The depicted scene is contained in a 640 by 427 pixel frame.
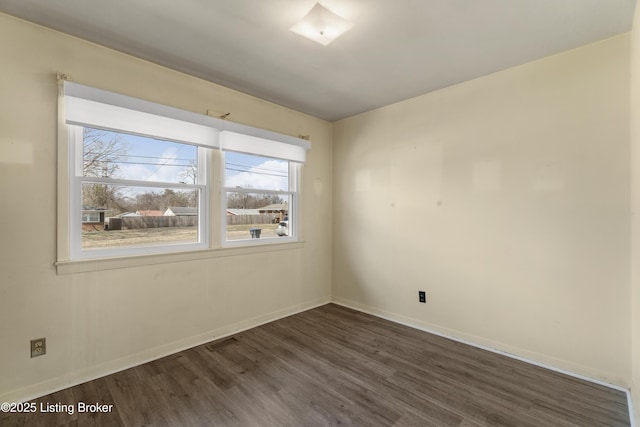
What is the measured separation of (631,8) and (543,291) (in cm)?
201

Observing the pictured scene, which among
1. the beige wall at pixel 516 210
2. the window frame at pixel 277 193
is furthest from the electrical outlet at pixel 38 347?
the beige wall at pixel 516 210

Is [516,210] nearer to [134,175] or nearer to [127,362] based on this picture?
[134,175]

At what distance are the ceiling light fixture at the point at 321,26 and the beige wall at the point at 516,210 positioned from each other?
154 centimetres

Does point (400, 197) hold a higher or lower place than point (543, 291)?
higher

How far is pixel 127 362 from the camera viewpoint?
235cm

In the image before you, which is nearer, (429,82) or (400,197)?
Answer: (429,82)

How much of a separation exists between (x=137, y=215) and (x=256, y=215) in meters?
1.19

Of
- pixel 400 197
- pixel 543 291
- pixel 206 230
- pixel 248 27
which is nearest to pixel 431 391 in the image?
pixel 543 291

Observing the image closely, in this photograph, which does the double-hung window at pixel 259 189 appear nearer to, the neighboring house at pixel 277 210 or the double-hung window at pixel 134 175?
the neighboring house at pixel 277 210

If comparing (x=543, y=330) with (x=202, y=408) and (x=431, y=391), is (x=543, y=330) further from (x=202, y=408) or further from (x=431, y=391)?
(x=202, y=408)

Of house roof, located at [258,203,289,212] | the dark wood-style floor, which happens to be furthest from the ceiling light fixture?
the dark wood-style floor

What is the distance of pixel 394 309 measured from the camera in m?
3.40

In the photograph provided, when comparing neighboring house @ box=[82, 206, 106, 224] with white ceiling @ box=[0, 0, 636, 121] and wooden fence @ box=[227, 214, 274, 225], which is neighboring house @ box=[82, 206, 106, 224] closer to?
wooden fence @ box=[227, 214, 274, 225]

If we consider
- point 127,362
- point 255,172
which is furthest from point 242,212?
point 127,362
